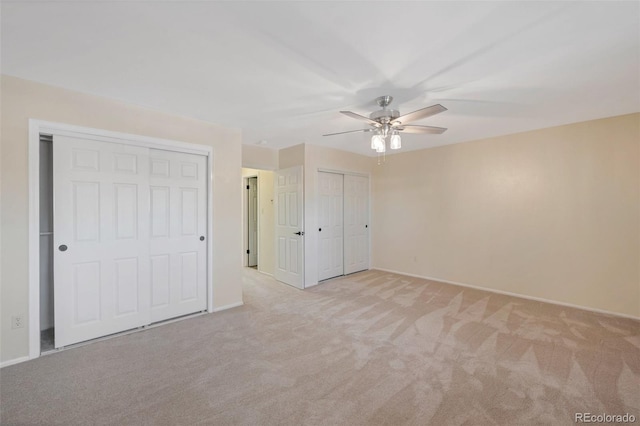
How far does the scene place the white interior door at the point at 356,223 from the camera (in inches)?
214

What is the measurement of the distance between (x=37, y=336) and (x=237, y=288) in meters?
1.92

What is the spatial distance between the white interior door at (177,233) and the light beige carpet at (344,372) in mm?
318

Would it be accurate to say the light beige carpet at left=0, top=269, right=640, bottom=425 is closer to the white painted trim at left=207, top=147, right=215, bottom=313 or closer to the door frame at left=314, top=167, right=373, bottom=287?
the white painted trim at left=207, top=147, right=215, bottom=313

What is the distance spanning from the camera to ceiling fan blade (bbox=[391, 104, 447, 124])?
226cm

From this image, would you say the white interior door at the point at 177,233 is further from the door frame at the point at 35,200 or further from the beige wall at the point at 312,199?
the beige wall at the point at 312,199

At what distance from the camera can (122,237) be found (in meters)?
2.87

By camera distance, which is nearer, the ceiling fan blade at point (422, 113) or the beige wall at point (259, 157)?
the ceiling fan blade at point (422, 113)

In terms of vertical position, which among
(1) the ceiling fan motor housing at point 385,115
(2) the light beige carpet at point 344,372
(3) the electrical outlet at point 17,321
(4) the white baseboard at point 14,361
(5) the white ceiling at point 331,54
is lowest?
(2) the light beige carpet at point 344,372

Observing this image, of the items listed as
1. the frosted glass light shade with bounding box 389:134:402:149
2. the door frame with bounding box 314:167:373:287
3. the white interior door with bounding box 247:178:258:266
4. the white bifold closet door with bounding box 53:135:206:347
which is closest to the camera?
the white bifold closet door with bounding box 53:135:206:347

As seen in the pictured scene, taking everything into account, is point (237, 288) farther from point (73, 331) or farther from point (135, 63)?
point (135, 63)

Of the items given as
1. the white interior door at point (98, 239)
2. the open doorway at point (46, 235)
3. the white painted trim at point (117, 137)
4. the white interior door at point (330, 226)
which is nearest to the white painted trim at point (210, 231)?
the white painted trim at point (117, 137)

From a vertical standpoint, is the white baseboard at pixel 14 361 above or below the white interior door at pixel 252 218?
below

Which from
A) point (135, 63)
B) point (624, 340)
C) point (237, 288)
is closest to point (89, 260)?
point (237, 288)

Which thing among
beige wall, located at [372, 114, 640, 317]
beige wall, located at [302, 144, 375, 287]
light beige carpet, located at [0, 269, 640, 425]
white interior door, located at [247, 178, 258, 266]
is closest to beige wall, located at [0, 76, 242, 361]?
light beige carpet, located at [0, 269, 640, 425]
